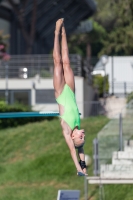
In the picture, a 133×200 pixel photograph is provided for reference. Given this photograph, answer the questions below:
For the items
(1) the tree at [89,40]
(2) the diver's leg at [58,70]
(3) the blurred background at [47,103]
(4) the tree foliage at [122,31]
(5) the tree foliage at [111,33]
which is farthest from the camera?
(1) the tree at [89,40]

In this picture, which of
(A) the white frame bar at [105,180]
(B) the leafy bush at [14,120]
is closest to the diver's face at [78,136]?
(A) the white frame bar at [105,180]

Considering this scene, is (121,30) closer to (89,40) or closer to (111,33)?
(111,33)

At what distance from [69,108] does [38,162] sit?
14663 millimetres

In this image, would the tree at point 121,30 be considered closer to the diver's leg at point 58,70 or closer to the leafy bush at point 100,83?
the leafy bush at point 100,83

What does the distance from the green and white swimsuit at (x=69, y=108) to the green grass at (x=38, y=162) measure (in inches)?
447

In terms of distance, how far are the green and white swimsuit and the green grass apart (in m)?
11.3

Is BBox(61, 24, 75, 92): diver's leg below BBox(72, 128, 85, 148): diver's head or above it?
above

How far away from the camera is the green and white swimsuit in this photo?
10961mm

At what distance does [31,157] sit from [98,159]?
4133mm

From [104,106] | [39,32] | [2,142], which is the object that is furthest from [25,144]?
[39,32]

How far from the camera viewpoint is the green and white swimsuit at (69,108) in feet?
36.0

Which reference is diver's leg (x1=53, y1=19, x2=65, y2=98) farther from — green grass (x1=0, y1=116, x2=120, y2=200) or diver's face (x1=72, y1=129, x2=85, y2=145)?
green grass (x1=0, y1=116, x2=120, y2=200)

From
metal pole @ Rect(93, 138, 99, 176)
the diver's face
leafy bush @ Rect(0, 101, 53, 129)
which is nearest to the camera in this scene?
the diver's face

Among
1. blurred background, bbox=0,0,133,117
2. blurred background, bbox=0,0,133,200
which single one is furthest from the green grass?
blurred background, bbox=0,0,133,117
